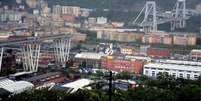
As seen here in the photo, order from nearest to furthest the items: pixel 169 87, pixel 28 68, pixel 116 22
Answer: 1. pixel 169 87
2. pixel 28 68
3. pixel 116 22

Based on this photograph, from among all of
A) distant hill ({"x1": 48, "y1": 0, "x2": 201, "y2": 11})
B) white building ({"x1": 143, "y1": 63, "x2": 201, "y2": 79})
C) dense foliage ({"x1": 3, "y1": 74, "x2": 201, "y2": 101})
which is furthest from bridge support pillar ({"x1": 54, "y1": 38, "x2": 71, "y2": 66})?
distant hill ({"x1": 48, "y1": 0, "x2": 201, "y2": 11})

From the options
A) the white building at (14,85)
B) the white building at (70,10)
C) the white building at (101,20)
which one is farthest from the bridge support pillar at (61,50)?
the white building at (70,10)

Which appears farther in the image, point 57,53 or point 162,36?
point 162,36

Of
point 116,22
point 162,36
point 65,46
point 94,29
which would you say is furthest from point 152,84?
point 116,22

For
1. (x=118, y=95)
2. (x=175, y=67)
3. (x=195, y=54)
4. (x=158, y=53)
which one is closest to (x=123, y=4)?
(x=158, y=53)

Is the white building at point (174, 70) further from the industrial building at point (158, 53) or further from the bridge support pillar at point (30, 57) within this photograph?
the bridge support pillar at point (30, 57)

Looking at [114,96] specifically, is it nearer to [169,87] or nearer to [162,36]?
[169,87]

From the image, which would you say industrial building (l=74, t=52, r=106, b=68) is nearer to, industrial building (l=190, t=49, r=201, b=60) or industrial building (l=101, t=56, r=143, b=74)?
industrial building (l=101, t=56, r=143, b=74)
